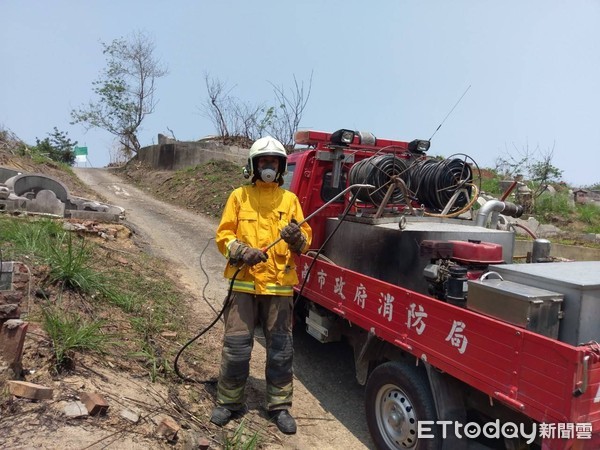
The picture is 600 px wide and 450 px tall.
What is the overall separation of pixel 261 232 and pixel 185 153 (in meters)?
17.6

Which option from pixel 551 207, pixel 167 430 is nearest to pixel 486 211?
pixel 167 430

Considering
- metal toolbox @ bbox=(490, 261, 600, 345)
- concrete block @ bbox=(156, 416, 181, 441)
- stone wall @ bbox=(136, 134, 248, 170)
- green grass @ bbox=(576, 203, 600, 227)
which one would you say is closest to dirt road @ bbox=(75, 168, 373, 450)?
concrete block @ bbox=(156, 416, 181, 441)

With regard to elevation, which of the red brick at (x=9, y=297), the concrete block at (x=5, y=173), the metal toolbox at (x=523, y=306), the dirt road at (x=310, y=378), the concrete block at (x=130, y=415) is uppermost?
the concrete block at (x=5, y=173)

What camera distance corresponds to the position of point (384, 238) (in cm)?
370

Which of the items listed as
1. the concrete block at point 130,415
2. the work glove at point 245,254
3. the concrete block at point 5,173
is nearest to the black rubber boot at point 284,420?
the concrete block at point 130,415

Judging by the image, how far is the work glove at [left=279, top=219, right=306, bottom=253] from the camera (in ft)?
10.2

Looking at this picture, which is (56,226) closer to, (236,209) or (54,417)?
(236,209)

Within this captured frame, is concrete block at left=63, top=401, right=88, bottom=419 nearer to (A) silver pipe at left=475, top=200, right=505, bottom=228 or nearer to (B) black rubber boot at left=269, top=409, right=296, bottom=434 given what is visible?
(B) black rubber boot at left=269, top=409, right=296, bottom=434

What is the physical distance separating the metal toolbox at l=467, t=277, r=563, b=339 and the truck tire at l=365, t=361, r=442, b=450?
590 millimetres

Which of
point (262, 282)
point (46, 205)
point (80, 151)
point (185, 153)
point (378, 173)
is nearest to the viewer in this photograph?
point (262, 282)

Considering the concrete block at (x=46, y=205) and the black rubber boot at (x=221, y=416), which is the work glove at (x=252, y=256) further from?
the concrete block at (x=46, y=205)

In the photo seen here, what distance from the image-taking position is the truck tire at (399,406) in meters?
2.66

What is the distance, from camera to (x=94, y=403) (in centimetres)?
253

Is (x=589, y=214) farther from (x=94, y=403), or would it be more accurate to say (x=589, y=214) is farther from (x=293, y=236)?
(x=94, y=403)
